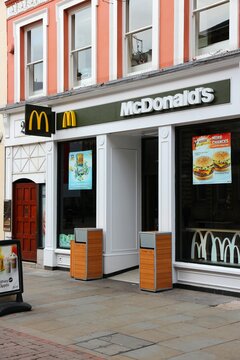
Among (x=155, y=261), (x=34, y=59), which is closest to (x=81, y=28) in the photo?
(x=34, y=59)

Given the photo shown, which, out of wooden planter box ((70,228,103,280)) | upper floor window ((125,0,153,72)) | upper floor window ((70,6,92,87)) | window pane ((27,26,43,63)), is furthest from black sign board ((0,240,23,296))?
window pane ((27,26,43,63))

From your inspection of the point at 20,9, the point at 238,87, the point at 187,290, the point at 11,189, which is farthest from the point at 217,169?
the point at 20,9

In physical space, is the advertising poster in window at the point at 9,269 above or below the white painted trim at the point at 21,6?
below

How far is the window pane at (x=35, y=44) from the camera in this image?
14.2 metres

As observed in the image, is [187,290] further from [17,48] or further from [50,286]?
[17,48]

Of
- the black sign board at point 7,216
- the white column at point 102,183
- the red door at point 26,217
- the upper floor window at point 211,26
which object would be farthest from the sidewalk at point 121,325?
the upper floor window at point 211,26

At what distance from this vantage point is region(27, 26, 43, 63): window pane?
1417cm

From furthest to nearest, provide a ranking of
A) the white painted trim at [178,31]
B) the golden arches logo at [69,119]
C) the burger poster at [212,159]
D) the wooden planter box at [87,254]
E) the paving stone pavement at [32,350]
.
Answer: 1. the golden arches logo at [69,119]
2. the wooden planter box at [87,254]
3. the white painted trim at [178,31]
4. the burger poster at [212,159]
5. the paving stone pavement at [32,350]

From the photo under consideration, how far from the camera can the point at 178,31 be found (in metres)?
10.3

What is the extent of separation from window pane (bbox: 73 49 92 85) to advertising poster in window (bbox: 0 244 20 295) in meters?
5.66

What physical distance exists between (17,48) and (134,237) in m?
6.46

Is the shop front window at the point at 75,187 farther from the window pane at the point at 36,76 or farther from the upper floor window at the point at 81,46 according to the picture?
the window pane at the point at 36,76

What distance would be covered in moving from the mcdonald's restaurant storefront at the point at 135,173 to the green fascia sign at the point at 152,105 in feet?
0.07

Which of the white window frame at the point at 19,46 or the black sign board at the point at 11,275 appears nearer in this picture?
the black sign board at the point at 11,275
